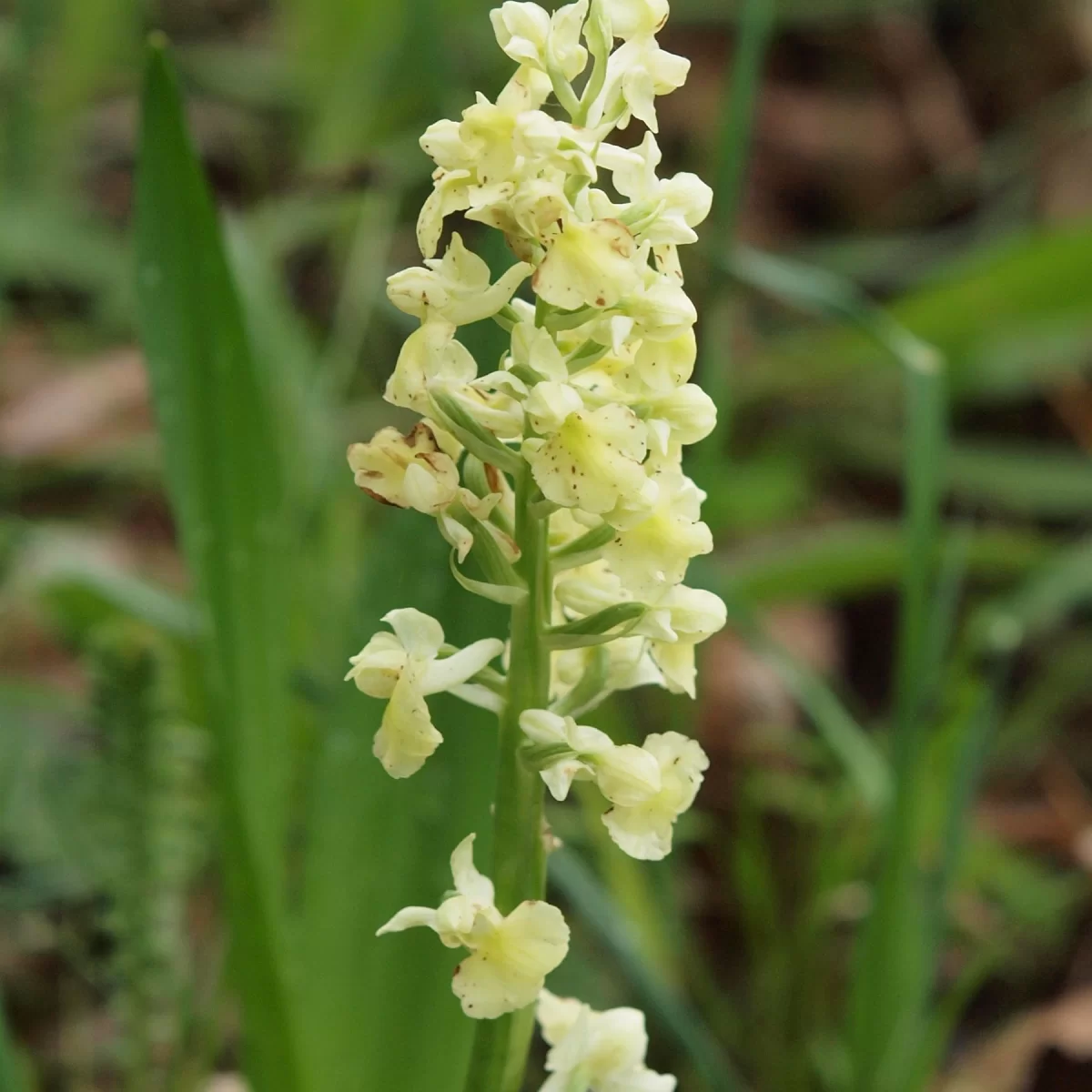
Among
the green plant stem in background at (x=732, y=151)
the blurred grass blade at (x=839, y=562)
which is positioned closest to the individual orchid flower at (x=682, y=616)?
the green plant stem in background at (x=732, y=151)

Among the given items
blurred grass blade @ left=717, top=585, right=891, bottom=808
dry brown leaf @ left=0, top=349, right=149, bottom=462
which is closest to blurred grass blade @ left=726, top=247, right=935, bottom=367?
blurred grass blade @ left=717, top=585, right=891, bottom=808

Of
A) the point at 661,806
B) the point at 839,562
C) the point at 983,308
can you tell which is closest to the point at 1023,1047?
the point at 839,562

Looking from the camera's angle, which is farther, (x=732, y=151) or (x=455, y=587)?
(x=732, y=151)

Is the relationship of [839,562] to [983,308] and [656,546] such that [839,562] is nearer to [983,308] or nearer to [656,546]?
[983,308]

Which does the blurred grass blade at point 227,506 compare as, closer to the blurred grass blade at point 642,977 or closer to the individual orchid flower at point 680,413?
the blurred grass blade at point 642,977

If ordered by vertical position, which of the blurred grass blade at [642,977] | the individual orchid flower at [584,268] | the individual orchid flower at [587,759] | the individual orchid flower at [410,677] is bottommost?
the blurred grass blade at [642,977]

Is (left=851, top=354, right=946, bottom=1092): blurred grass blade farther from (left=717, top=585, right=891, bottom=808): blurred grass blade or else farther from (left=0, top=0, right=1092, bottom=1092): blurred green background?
(left=717, top=585, right=891, bottom=808): blurred grass blade

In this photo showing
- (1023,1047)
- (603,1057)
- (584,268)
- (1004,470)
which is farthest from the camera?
(1004,470)

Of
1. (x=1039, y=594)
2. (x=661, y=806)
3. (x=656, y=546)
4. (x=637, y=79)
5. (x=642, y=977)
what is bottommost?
(x=642, y=977)
